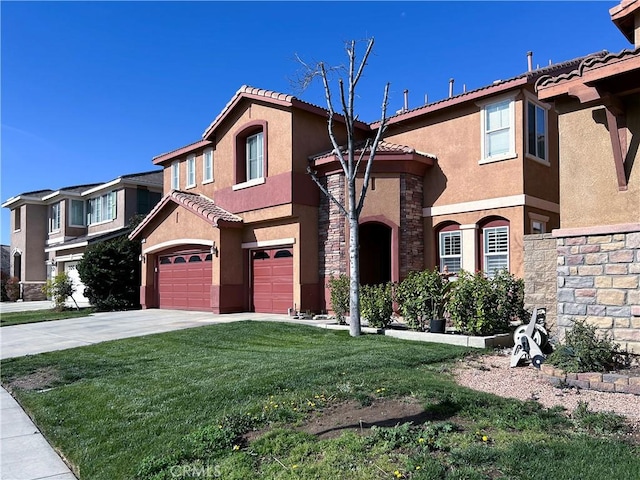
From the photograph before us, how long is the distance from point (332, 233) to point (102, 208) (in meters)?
22.0

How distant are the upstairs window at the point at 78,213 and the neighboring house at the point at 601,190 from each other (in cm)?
3341

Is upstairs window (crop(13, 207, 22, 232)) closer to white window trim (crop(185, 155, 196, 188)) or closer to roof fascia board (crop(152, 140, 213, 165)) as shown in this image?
roof fascia board (crop(152, 140, 213, 165))

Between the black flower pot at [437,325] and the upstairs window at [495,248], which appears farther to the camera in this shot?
the upstairs window at [495,248]

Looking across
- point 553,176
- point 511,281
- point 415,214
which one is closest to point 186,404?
point 511,281

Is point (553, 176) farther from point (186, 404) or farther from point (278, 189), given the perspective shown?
point (186, 404)

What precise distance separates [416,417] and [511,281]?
21.2 ft

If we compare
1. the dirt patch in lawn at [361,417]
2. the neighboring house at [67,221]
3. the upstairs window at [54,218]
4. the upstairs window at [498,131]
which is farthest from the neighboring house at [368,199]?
the upstairs window at [54,218]

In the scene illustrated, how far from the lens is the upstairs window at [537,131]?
47.3ft

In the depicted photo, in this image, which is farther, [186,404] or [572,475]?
[186,404]

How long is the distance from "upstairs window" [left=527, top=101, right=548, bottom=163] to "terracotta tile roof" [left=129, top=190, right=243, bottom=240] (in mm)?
9953

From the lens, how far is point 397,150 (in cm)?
1540

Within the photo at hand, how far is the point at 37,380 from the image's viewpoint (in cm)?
849
